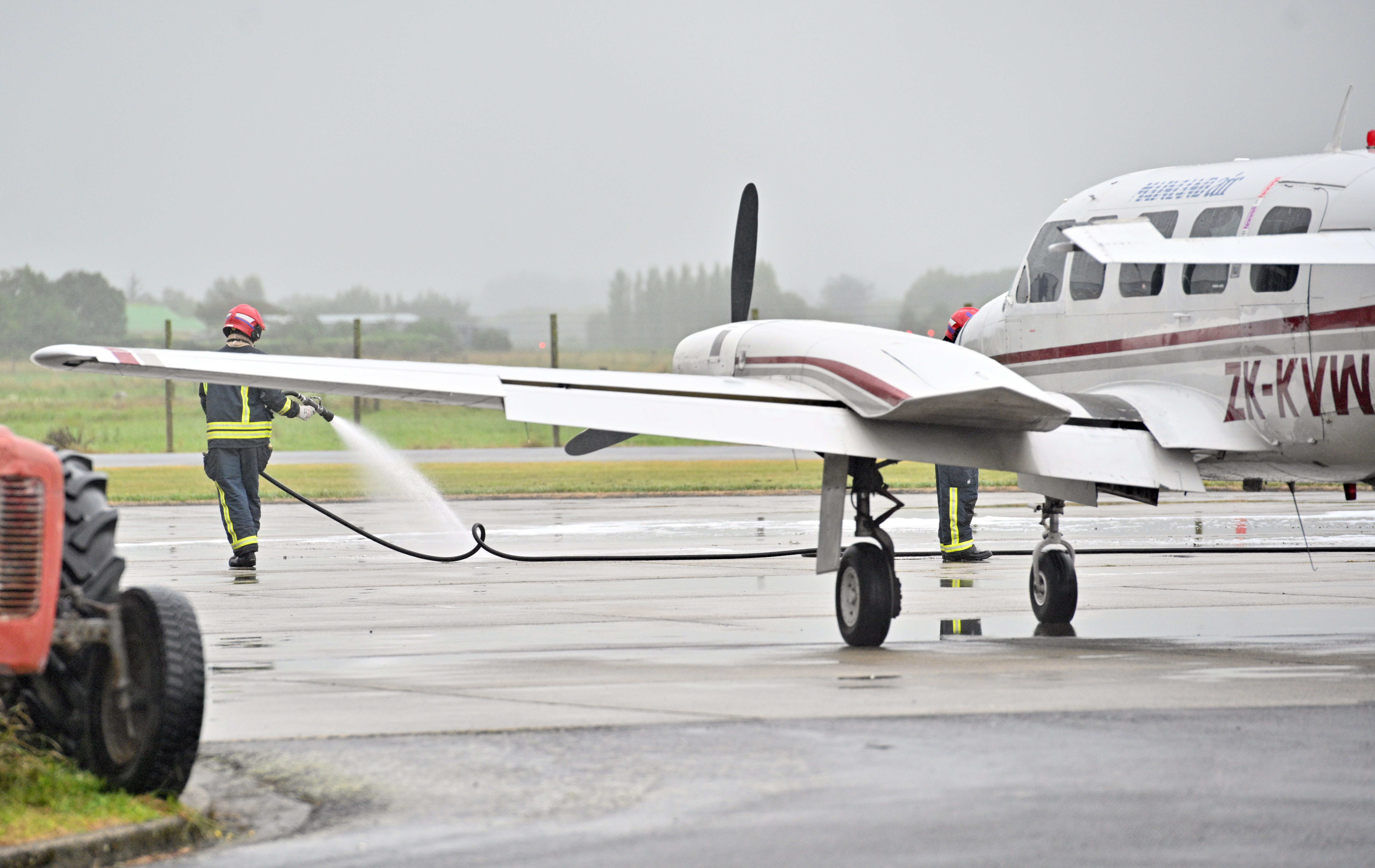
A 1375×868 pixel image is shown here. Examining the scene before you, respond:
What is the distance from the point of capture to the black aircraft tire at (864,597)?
10.5 meters

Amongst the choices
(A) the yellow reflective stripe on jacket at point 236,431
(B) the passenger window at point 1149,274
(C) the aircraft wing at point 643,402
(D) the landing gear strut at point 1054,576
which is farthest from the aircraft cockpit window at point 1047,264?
(A) the yellow reflective stripe on jacket at point 236,431

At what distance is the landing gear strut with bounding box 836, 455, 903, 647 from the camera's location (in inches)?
414

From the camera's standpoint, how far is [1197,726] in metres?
7.54

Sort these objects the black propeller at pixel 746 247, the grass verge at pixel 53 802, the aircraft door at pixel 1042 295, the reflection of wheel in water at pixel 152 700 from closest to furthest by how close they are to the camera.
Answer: the grass verge at pixel 53 802, the reflection of wheel in water at pixel 152 700, the aircraft door at pixel 1042 295, the black propeller at pixel 746 247

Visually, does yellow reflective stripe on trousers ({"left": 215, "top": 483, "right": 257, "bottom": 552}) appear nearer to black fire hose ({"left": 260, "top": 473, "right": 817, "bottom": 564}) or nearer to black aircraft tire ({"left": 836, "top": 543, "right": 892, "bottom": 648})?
black fire hose ({"left": 260, "top": 473, "right": 817, "bottom": 564})

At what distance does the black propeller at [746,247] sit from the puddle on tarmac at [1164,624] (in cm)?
340

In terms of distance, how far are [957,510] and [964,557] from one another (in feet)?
1.61

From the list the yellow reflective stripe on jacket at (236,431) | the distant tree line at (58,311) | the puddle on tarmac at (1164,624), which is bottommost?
the puddle on tarmac at (1164,624)

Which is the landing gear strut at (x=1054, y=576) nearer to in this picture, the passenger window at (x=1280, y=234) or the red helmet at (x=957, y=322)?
the passenger window at (x=1280, y=234)

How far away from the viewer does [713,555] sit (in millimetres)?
17359

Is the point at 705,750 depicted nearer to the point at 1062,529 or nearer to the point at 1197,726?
the point at 1197,726

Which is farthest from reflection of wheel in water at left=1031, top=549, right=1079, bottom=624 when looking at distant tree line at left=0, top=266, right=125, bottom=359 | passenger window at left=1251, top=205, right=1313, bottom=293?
distant tree line at left=0, top=266, right=125, bottom=359

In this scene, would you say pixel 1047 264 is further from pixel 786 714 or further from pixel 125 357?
pixel 125 357

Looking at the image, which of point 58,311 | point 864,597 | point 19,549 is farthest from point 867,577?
point 58,311
